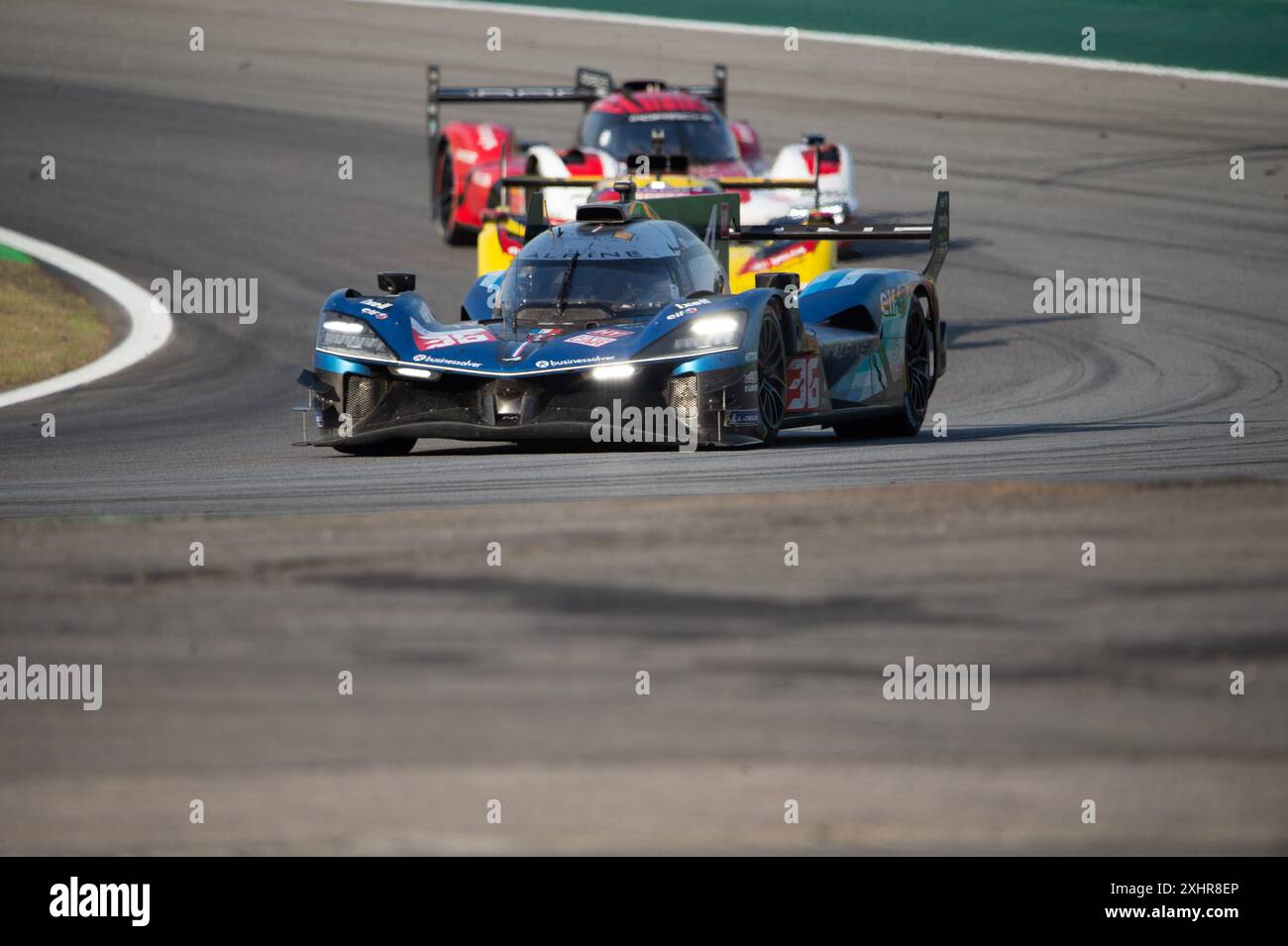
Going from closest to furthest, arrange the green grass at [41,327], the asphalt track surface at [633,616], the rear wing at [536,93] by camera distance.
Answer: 1. the asphalt track surface at [633,616]
2. the green grass at [41,327]
3. the rear wing at [536,93]

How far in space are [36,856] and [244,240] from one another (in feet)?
60.5

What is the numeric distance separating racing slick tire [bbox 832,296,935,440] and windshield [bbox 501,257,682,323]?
1.36 metres

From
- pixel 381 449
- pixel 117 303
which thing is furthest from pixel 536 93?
pixel 381 449

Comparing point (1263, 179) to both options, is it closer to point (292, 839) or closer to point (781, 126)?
point (781, 126)

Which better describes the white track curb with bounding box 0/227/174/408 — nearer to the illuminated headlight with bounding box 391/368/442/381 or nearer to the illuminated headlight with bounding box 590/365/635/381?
the illuminated headlight with bounding box 391/368/442/381

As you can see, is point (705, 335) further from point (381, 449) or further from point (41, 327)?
point (41, 327)

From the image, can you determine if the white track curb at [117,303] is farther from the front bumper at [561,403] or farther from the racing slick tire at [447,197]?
the front bumper at [561,403]

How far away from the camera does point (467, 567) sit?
6.50 metres

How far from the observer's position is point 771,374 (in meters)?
10.2

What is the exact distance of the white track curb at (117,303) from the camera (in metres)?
15.0

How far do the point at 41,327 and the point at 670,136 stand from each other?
650 centimetres

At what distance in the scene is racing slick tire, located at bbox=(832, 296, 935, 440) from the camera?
1180cm
